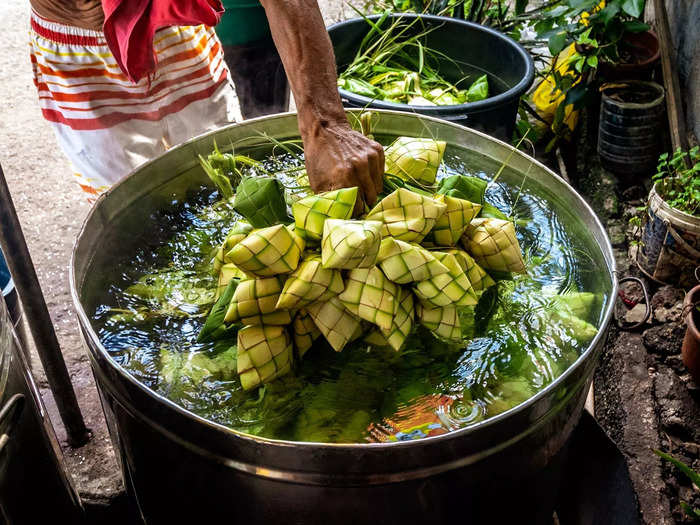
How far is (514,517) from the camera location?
4.44 ft

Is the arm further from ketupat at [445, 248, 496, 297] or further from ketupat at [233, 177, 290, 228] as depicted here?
ketupat at [445, 248, 496, 297]

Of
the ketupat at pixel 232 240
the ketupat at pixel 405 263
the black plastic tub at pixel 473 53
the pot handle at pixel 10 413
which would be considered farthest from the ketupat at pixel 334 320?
the black plastic tub at pixel 473 53

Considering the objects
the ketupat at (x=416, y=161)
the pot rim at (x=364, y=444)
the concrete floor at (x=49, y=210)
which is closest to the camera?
the pot rim at (x=364, y=444)

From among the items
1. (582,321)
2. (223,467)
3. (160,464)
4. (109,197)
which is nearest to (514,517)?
(582,321)

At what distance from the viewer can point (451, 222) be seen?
1.39 meters

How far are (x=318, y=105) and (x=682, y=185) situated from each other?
→ 7.53 ft

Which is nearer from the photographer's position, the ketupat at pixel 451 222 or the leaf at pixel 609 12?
the ketupat at pixel 451 222

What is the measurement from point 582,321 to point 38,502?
1.26 metres

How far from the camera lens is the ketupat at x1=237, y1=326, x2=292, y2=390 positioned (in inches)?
49.3

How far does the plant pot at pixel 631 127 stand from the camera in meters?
3.68

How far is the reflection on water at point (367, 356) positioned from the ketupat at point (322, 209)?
0.26 m

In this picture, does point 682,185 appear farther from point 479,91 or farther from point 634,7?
point 479,91

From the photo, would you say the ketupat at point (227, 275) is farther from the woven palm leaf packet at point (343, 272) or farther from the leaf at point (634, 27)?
the leaf at point (634, 27)

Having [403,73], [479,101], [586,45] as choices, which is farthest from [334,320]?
[586,45]
